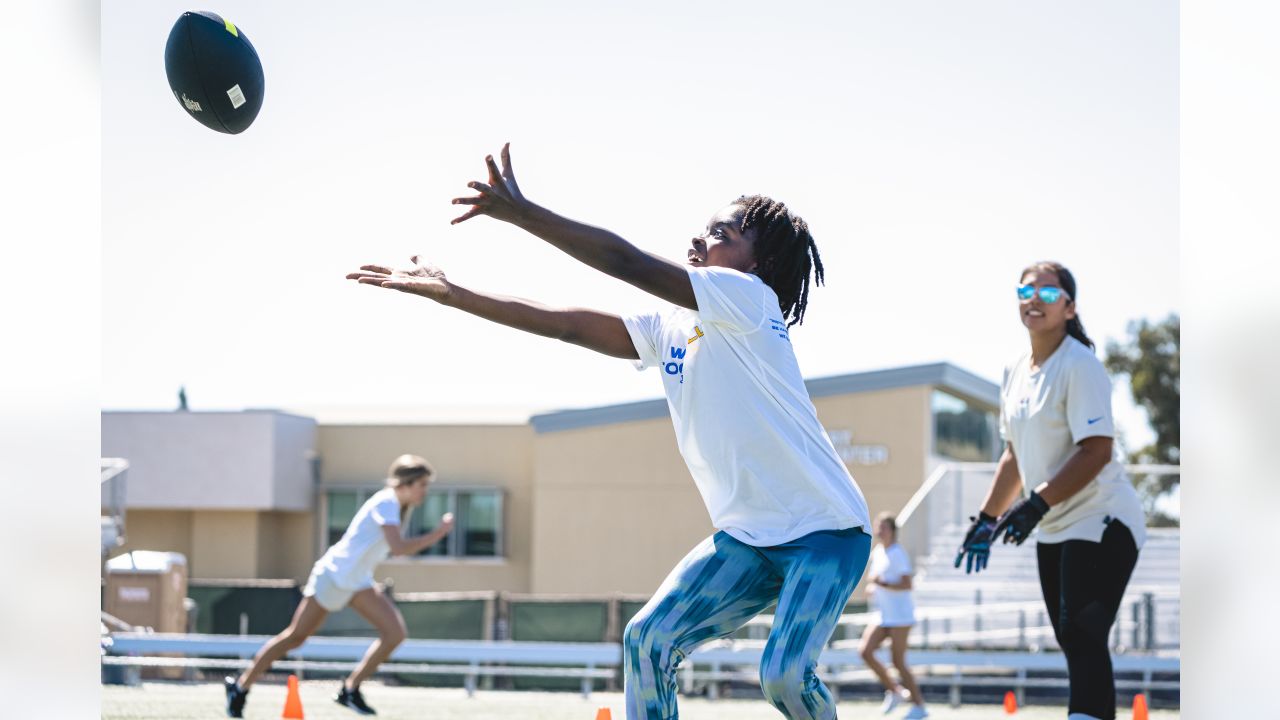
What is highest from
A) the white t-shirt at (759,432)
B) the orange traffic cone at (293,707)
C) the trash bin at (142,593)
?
the white t-shirt at (759,432)

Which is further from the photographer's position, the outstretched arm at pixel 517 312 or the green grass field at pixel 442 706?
the green grass field at pixel 442 706

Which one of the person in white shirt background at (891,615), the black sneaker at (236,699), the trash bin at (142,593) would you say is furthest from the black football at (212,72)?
the trash bin at (142,593)

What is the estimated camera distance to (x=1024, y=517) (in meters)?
5.94

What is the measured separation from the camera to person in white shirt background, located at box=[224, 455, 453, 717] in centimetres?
Result: 1136

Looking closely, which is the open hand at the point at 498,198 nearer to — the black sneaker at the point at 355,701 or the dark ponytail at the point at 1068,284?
the dark ponytail at the point at 1068,284

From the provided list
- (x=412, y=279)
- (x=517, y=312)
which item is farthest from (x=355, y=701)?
(x=412, y=279)

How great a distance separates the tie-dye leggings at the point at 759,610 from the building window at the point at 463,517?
29.4 m

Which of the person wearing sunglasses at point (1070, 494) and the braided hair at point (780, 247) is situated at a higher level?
the braided hair at point (780, 247)

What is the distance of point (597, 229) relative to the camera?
411 centimetres

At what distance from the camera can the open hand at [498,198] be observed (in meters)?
4.02

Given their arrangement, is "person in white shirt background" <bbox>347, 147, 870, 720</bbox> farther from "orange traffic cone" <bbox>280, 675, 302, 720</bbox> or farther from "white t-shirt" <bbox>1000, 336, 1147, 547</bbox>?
"orange traffic cone" <bbox>280, 675, 302, 720</bbox>

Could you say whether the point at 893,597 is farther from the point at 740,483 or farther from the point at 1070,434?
the point at 740,483

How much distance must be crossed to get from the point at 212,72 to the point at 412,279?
2.09m
